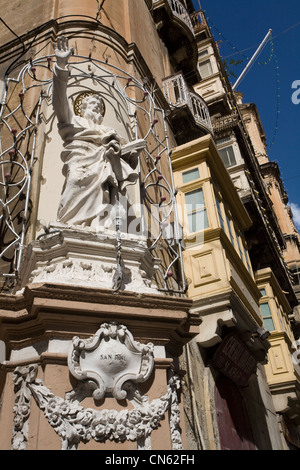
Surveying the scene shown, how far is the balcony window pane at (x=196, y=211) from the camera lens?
8828 millimetres

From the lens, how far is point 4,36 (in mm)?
10156

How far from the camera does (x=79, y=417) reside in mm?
3838

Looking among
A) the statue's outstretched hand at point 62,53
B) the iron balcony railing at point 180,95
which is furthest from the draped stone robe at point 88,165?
the iron balcony railing at point 180,95

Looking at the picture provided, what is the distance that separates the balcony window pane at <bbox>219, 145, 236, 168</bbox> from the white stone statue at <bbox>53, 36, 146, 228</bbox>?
11.3 meters

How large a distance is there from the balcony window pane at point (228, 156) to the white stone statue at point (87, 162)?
11304 millimetres

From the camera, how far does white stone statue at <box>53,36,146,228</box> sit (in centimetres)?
556

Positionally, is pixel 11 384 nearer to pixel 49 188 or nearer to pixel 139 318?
pixel 139 318

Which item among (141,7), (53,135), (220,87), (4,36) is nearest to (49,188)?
(53,135)

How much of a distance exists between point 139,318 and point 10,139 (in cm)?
490

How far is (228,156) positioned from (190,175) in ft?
26.4

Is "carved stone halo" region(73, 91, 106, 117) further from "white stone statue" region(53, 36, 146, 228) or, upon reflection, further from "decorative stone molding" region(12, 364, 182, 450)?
"decorative stone molding" region(12, 364, 182, 450)

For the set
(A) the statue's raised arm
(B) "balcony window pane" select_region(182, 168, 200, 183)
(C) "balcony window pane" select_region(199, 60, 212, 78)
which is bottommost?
(A) the statue's raised arm

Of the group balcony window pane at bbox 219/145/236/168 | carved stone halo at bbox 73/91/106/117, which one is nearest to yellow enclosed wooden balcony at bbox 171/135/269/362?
carved stone halo at bbox 73/91/106/117

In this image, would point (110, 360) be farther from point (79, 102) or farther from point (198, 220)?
point (198, 220)
